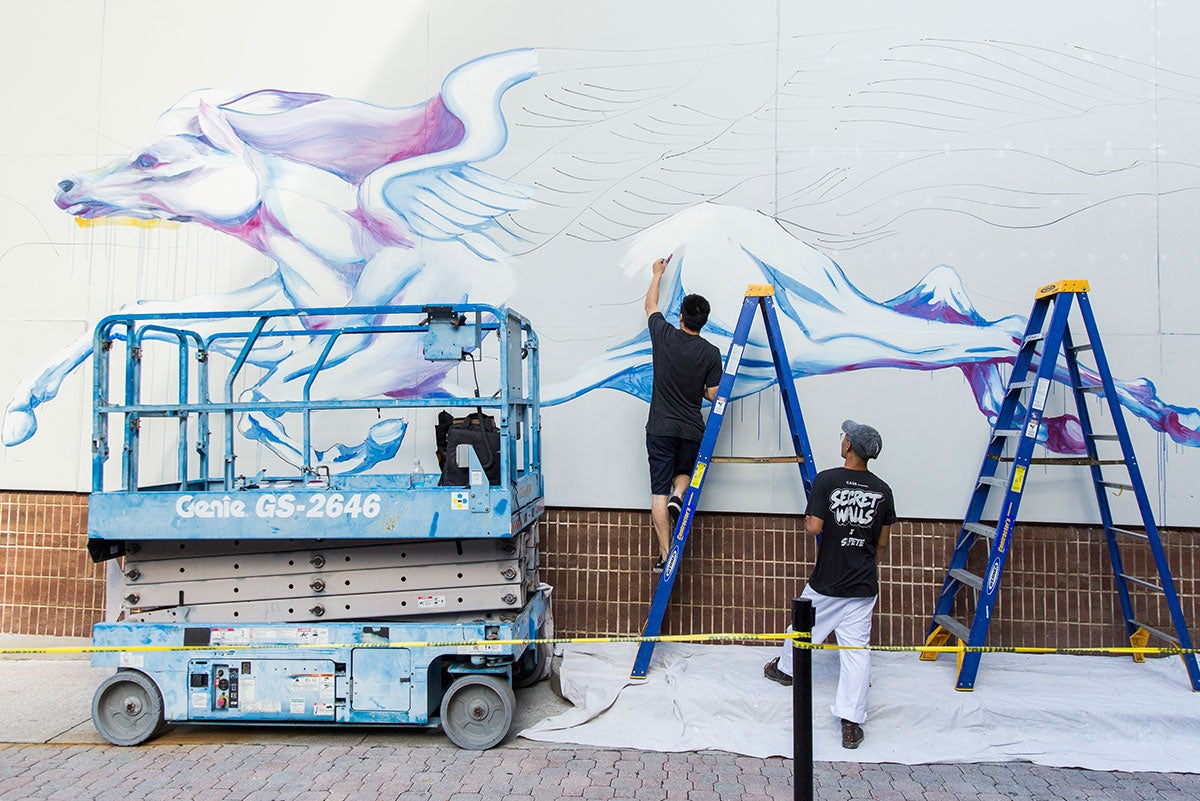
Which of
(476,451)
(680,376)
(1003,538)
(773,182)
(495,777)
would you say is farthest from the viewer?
(773,182)

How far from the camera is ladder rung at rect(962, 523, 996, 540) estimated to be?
5273mm

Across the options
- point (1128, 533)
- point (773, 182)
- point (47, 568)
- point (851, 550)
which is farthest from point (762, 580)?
point (47, 568)

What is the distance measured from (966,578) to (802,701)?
2.43 meters

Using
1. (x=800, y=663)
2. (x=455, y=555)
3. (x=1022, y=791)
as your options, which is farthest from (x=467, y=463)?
(x=1022, y=791)

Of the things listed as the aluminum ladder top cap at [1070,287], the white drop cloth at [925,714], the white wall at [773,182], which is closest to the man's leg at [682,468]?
the white wall at [773,182]

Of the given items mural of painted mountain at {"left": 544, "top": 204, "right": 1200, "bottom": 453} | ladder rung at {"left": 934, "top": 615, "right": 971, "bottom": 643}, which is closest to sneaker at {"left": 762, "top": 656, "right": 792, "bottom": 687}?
ladder rung at {"left": 934, "top": 615, "right": 971, "bottom": 643}

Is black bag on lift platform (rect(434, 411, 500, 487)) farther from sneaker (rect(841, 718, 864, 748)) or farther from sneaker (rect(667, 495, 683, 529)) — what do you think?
sneaker (rect(841, 718, 864, 748))

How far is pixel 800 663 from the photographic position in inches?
137

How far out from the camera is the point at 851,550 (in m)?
4.75

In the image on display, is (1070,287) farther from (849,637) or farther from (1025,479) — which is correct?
(849,637)

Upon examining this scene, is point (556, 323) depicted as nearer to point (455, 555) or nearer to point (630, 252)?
point (630, 252)

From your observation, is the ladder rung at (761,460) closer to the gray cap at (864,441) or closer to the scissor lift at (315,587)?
the gray cap at (864,441)

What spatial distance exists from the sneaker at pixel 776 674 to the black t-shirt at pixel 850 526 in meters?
0.79

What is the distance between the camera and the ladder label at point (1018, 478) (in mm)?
5148
